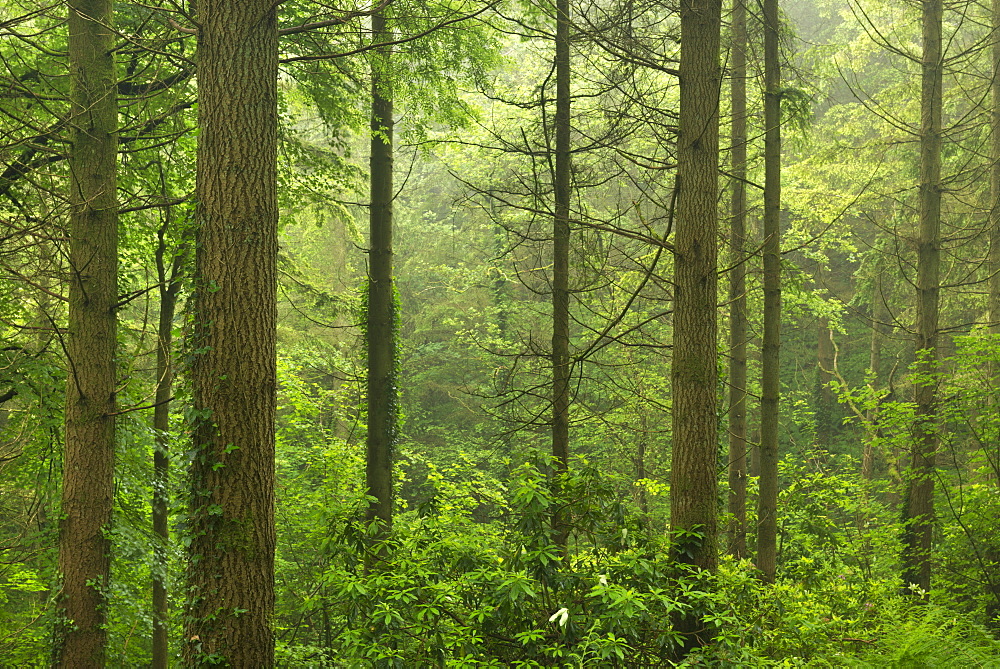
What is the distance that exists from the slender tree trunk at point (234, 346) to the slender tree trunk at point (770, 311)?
20.4 ft

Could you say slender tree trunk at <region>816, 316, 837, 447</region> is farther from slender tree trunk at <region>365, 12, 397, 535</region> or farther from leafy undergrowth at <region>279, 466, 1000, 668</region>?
leafy undergrowth at <region>279, 466, 1000, 668</region>

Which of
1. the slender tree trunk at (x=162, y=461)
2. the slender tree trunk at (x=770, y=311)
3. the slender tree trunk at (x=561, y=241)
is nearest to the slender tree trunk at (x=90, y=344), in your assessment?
the slender tree trunk at (x=162, y=461)

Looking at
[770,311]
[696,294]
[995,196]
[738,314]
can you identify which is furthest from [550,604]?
[995,196]

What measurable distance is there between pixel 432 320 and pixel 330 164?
50.5ft

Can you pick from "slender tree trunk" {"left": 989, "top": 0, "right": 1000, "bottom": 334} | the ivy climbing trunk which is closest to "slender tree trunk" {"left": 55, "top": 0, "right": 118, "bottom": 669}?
the ivy climbing trunk

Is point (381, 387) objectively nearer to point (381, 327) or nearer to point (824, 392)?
point (381, 327)

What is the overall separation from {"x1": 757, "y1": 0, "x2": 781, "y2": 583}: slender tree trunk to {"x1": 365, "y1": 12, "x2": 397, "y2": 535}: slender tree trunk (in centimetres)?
457

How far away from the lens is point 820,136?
20.8 metres

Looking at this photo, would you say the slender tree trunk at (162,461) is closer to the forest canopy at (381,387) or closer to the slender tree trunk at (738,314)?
the forest canopy at (381,387)

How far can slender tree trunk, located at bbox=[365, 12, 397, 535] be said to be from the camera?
7.93m

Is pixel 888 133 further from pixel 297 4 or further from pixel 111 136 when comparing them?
pixel 111 136

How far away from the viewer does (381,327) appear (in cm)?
808

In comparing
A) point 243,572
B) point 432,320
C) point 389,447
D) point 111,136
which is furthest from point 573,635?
point 432,320

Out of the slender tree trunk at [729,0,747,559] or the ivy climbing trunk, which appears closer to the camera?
the ivy climbing trunk
